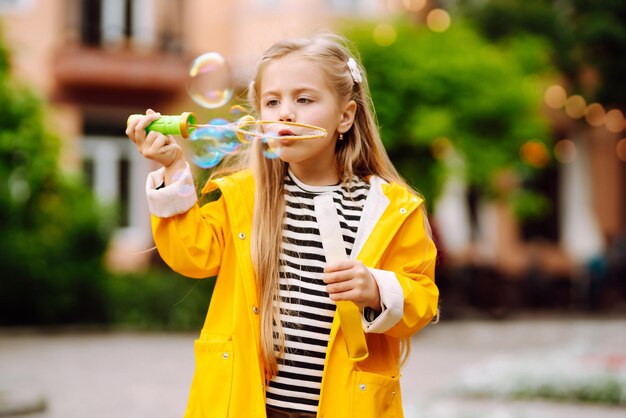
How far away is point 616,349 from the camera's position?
437 inches

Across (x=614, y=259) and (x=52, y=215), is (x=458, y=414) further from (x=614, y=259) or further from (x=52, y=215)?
(x=614, y=259)

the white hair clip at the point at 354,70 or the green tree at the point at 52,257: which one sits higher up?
the white hair clip at the point at 354,70

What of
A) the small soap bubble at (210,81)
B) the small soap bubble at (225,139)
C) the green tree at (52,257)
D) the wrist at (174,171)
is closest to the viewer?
the wrist at (174,171)

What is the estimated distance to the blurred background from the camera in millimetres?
8148

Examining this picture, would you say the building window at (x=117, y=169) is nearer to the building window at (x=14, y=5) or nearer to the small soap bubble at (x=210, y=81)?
the building window at (x=14, y=5)

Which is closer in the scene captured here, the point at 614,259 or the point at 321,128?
the point at 321,128

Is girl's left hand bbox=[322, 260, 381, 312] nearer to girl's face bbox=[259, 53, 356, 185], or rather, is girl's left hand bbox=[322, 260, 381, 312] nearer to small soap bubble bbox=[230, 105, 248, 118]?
girl's face bbox=[259, 53, 356, 185]

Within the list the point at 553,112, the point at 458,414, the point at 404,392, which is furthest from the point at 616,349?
the point at 553,112

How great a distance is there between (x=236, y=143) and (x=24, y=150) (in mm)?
5164

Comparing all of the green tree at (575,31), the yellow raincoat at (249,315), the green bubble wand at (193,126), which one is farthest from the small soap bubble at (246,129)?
the green tree at (575,31)

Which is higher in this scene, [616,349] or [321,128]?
[321,128]

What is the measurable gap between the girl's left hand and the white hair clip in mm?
672

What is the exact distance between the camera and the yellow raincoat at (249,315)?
2.64 meters

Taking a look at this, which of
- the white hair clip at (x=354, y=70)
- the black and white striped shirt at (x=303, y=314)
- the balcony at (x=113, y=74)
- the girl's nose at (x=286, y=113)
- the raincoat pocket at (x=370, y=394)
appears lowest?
the raincoat pocket at (x=370, y=394)
